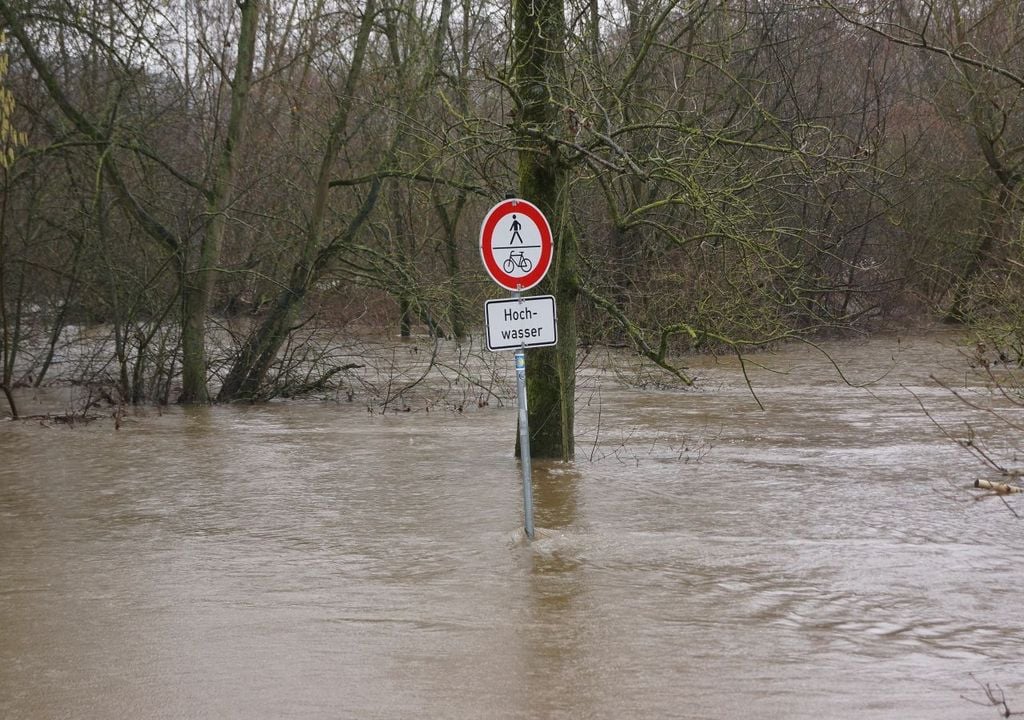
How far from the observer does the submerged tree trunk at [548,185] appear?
12875 mm

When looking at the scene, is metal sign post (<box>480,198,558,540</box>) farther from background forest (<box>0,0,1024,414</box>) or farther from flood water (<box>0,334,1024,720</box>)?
background forest (<box>0,0,1024,414</box>)

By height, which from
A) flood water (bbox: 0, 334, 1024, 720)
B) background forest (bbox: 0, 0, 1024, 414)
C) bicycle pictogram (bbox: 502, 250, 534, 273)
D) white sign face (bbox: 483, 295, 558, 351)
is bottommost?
flood water (bbox: 0, 334, 1024, 720)

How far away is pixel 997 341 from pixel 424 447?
7.36 m

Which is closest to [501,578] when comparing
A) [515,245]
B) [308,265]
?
[515,245]

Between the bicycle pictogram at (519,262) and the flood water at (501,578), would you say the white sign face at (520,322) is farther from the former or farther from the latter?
the flood water at (501,578)

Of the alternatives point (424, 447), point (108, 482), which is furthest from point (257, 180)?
point (108, 482)

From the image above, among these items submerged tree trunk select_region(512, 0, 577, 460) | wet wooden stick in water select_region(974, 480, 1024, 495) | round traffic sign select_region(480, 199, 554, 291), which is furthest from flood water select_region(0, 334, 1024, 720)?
round traffic sign select_region(480, 199, 554, 291)

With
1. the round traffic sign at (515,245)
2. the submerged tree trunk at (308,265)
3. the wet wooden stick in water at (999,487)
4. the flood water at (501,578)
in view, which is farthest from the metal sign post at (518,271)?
the submerged tree trunk at (308,265)

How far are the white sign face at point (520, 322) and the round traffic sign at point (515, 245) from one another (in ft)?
0.45

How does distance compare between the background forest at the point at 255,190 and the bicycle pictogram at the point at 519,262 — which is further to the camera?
the background forest at the point at 255,190

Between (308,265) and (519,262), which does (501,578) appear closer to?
(519,262)

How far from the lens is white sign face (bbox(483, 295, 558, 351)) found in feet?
29.8

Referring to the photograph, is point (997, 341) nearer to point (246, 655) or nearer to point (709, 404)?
point (709, 404)

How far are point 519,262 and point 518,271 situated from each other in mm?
67
